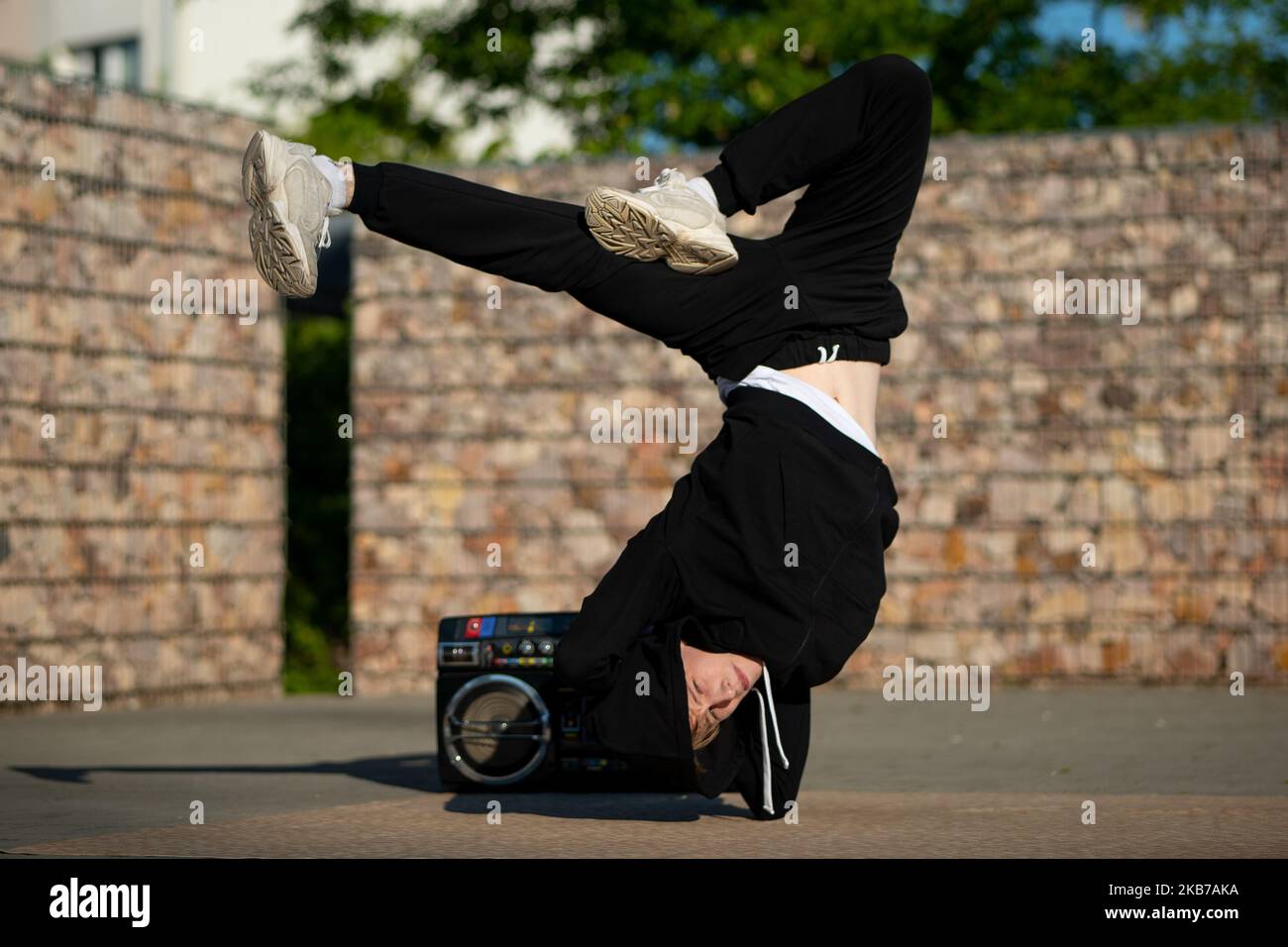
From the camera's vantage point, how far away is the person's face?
4.50 m

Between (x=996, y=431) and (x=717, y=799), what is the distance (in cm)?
527

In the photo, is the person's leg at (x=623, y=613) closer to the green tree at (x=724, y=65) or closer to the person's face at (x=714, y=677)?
the person's face at (x=714, y=677)

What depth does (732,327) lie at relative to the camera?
424 centimetres

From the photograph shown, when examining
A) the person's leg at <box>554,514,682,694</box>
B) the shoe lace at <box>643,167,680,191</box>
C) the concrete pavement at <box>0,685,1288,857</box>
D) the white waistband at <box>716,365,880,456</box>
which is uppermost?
the shoe lace at <box>643,167,680,191</box>

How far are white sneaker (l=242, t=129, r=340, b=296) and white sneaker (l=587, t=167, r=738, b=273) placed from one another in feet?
2.13

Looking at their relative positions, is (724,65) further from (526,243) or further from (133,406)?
(526,243)

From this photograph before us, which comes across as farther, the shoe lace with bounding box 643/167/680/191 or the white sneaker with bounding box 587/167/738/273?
the shoe lace with bounding box 643/167/680/191

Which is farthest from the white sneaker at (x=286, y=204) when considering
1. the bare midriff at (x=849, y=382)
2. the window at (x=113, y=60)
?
the window at (x=113, y=60)

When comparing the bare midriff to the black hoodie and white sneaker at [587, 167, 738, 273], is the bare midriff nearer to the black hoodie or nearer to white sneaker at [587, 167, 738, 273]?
the black hoodie

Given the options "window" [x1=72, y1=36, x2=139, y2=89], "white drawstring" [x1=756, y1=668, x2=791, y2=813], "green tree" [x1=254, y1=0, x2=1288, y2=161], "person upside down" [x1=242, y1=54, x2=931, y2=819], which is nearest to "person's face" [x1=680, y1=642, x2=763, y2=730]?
"person upside down" [x1=242, y1=54, x2=931, y2=819]

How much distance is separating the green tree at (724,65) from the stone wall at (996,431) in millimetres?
6406

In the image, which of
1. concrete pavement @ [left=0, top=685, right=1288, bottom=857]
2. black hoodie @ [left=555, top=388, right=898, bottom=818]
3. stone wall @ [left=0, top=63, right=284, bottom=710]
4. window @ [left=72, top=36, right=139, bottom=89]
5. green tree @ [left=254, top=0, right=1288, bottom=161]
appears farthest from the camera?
window @ [left=72, top=36, right=139, bottom=89]

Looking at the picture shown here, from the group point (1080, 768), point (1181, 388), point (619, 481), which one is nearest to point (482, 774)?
point (1080, 768)

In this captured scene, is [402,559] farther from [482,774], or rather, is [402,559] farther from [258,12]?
[258,12]
